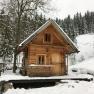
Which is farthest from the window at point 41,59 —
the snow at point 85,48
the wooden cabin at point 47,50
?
the snow at point 85,48

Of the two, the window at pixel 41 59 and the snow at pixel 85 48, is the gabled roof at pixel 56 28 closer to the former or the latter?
the window at pixel 41 59

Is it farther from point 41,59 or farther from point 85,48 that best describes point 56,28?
point 85,48

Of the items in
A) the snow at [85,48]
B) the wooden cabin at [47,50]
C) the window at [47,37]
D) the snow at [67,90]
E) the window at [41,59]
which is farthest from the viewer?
the snow at [85,48]

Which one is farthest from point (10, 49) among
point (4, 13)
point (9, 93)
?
point (9, 93)

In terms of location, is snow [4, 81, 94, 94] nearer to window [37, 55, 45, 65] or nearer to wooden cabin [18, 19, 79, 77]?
wooden cabin [18, 19, 79, 77]

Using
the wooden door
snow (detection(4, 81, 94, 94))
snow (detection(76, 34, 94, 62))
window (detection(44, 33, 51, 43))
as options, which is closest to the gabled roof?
window (detection(44, 33, 51, 43))

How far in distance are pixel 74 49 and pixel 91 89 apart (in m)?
9.59

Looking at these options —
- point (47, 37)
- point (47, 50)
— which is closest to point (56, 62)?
point (47, 50)

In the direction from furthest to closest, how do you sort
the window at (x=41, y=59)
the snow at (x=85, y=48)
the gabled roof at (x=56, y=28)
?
the snow at (x=85, y=48), the window at (x=41, y=59), the gabled roof at (x=56, y=28)

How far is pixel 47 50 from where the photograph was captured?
3181 centimetres

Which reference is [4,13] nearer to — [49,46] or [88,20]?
[49,46]

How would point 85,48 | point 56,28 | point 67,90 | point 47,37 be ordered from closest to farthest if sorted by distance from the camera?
1. point 67,90
2. point 56,28
3. point 47,37
4. point 85,48

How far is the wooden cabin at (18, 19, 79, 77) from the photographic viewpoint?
30.9 meters

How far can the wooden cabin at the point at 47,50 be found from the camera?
3091cm
